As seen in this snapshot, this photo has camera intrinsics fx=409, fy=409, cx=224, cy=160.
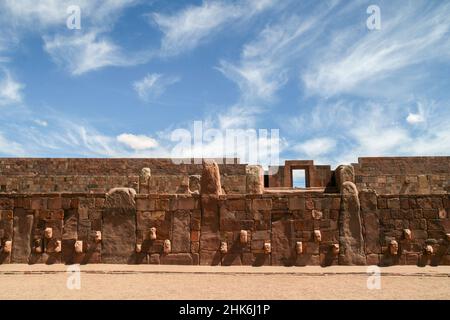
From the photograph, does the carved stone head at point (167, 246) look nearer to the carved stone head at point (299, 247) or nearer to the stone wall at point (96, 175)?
the carved stone head at point (299, 247)

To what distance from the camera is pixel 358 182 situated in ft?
59.3

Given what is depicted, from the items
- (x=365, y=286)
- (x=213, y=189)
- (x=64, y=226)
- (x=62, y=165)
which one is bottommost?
(x=365, y=286)

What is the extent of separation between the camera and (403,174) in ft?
60.0

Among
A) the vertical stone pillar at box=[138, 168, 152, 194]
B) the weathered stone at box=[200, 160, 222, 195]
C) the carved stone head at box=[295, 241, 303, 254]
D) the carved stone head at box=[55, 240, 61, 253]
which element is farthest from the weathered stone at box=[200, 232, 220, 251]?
the vertical stone pillar at box=[138, 168, 152, 194]

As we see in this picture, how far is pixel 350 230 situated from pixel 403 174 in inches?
433

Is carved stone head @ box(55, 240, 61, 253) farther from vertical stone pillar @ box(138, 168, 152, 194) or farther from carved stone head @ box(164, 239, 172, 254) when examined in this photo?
vertical stone pillar @ box(138, 168, 152, 194)

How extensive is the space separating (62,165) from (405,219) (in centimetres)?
1550

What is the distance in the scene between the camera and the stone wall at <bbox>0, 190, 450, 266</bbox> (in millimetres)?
8625

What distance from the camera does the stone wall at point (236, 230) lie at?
862 cm

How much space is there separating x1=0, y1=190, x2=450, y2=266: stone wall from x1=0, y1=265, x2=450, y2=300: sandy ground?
354mm

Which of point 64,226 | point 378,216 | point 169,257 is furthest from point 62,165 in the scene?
point 378,216

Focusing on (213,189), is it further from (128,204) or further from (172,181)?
(172,181)

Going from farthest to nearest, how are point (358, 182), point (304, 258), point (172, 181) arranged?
point (358, 182) < point (172, 181) < point (304, 258)

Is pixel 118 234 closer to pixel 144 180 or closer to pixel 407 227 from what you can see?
pixel 407 227
